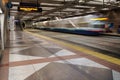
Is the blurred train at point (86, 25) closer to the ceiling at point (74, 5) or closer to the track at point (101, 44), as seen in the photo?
the ceiling at point (74, 5)

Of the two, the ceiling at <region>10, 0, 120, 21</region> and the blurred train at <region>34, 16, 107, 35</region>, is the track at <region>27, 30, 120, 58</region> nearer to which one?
the blurred train at <region>34, 16, 107, 35</region>

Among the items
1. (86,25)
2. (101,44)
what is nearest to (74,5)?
(86,25)

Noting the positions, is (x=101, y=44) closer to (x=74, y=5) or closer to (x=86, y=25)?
(x=86, y=25)

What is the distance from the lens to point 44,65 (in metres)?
5.53

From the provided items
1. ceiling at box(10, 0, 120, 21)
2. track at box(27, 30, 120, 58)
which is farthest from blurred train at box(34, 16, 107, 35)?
track at box(27, 30, 120, 58)

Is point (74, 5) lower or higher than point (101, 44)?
higher

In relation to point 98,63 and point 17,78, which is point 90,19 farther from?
point 17,78

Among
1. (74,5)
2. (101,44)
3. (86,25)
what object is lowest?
(101,44)

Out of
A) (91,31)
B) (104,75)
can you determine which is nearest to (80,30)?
(91,31)

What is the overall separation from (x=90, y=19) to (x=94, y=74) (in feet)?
49.7

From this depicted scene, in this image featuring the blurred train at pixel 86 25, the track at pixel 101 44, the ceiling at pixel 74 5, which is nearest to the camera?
the track at pixel 101 44

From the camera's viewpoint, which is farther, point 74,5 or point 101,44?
point 74,5

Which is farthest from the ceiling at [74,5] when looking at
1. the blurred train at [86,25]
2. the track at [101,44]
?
the track at [101,44]

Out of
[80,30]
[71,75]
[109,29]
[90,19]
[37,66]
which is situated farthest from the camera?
[109,29]
